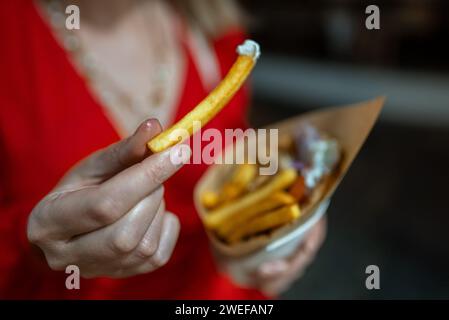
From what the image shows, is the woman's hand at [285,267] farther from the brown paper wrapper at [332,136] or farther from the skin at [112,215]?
the skin at [112,215]

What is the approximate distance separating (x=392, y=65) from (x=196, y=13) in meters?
2.80

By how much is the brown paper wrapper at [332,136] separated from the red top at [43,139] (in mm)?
196

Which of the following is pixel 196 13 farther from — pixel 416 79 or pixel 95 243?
pixel 416 79

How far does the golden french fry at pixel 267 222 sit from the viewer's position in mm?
693

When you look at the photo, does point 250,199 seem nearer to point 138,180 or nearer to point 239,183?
point 239,183

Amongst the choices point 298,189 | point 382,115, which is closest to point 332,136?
point 298,189

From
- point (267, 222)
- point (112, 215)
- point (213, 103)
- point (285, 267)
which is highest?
point (213, 103)

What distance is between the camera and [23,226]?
30.3 inches

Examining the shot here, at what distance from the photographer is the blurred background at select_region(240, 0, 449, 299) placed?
1922 mm

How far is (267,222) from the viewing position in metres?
0.72

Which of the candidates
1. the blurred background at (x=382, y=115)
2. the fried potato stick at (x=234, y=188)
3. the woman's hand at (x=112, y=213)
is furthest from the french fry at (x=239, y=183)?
the blurred background at (x=382, y=115)

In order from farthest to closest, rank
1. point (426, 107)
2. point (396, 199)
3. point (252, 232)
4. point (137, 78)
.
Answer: point (426, 107), point (396, 199), point (137, 78), point (252, 232)

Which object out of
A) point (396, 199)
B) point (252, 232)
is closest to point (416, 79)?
point (396, 199)

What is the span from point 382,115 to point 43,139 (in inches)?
106
